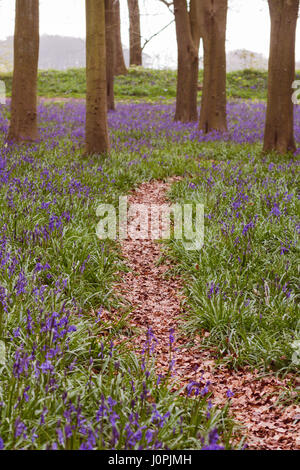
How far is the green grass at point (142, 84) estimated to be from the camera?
89.0 ft

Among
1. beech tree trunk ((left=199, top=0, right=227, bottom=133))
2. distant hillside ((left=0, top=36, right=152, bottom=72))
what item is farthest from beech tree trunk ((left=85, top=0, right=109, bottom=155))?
distant hillside ((left=0, top=36, right=152, bottom=72))

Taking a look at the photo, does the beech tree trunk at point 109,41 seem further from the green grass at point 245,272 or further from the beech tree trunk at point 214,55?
the green grass at point 245,272

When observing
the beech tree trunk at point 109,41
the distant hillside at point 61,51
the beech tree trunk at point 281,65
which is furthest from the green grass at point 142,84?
the distant hillside at point 61,51

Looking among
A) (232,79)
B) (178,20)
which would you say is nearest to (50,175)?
(178,20)

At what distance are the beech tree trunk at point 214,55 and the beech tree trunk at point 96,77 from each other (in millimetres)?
4721

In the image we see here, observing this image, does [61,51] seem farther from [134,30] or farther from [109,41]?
[109,41]

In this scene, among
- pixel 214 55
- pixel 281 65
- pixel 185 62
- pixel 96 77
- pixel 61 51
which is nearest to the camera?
pixel 96 77

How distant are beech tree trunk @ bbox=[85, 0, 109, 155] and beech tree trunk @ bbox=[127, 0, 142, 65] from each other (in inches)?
832

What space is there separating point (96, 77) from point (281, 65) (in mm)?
4182

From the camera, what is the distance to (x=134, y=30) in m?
31.1

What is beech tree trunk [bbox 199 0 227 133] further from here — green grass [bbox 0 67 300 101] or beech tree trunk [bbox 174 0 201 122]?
green grass [bbox 0 67 300 101]

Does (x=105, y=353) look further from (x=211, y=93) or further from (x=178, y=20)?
(x=178, y=20)

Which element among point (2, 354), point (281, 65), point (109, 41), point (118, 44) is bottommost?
point (2, 354)

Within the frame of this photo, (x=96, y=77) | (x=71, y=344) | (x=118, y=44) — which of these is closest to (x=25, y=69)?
(x=96, y=77)
